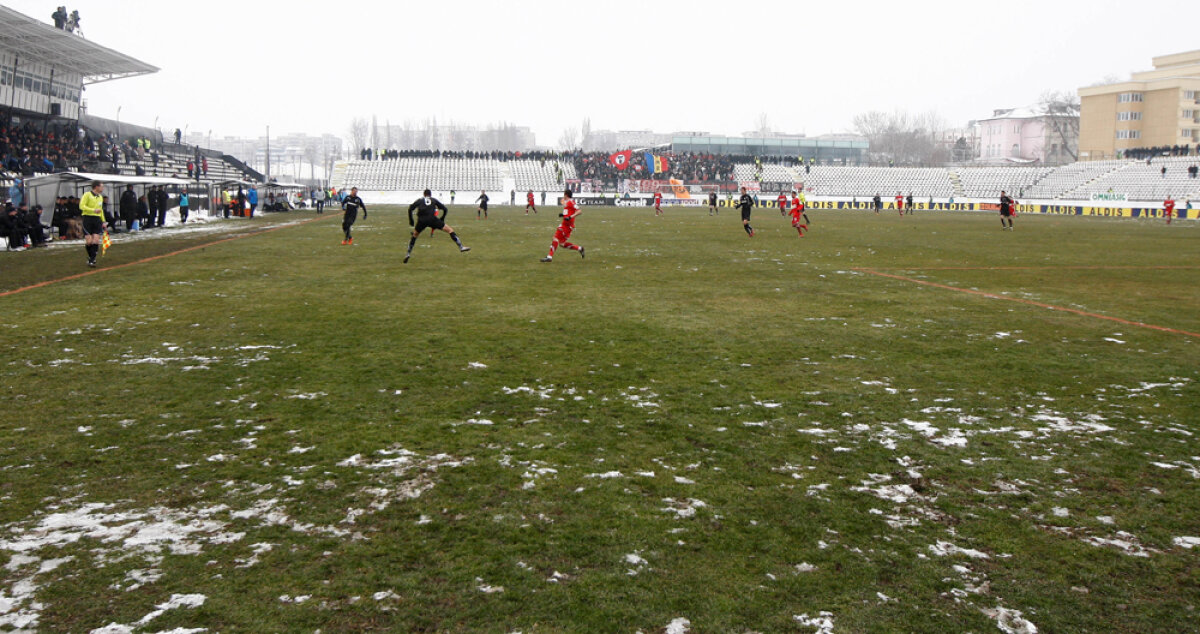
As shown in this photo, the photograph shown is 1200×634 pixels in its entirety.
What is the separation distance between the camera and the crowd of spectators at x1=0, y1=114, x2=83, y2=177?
39.1 metres

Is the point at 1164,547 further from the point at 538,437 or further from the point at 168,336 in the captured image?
the point at 168,336

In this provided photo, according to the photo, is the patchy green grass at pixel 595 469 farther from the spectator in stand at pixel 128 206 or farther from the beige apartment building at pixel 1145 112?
the beige apartment building at pixel 1145 112

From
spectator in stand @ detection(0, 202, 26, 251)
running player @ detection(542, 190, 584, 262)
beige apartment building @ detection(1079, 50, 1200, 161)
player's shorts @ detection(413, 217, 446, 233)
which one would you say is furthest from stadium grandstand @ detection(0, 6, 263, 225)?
beige apartment building @ detection(1079, 50, 1200, 161)

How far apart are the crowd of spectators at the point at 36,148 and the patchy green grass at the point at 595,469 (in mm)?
34092

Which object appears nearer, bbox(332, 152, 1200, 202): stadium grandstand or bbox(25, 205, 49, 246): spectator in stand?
bbox(25, 205, 49, 246): spectator in stand

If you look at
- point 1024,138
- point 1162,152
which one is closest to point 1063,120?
point 1024,138

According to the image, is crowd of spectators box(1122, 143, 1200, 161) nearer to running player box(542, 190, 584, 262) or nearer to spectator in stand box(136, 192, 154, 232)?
running player box(542, 190, 584, 262)

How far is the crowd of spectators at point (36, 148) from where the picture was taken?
128 ft

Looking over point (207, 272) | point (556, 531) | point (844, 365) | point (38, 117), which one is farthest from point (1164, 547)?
point (38, 117)

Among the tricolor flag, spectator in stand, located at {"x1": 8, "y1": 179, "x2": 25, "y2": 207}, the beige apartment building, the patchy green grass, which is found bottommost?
the patchy green grass

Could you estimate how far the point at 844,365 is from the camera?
838 cm

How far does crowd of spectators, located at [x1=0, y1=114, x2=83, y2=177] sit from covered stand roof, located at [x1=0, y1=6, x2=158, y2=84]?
396 cm

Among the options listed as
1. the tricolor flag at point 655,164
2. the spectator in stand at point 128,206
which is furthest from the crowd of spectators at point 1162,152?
the spectator in stand at point 128,206

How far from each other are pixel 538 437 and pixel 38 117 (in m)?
58.3
